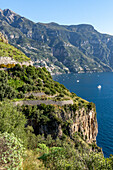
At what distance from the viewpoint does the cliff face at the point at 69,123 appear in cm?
3997

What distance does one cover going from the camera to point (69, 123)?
43.0m

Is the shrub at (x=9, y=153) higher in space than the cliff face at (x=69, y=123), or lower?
higher

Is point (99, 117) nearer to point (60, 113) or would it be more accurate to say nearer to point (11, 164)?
point (60, 113)

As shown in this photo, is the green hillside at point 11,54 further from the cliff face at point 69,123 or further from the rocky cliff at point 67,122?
the cliff face at point 69,123

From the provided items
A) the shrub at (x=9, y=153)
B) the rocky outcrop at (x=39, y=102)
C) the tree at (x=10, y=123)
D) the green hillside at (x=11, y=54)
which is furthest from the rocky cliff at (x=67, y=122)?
the green hillside at (x=11, y=54)

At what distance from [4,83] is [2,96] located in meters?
4.88

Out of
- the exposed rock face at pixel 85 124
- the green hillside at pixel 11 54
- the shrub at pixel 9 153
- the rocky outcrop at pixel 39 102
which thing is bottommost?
the exposed rock face at pixel 85 124

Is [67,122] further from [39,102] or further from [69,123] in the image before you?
[39,102]

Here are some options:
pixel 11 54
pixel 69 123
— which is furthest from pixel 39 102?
pixel 11 54

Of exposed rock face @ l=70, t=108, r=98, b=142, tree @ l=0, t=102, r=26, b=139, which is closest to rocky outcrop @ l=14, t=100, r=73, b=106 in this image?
exposed rock face @ l=70, t=108, r=98, b=142

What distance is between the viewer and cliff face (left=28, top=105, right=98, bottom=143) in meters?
40.0

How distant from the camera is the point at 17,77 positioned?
49844 millimetres

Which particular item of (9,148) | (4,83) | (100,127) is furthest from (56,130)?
(100,127)

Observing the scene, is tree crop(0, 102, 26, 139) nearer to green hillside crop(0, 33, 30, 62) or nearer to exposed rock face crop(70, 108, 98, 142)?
exposed rock face crop(70, 108, 98, 142)
